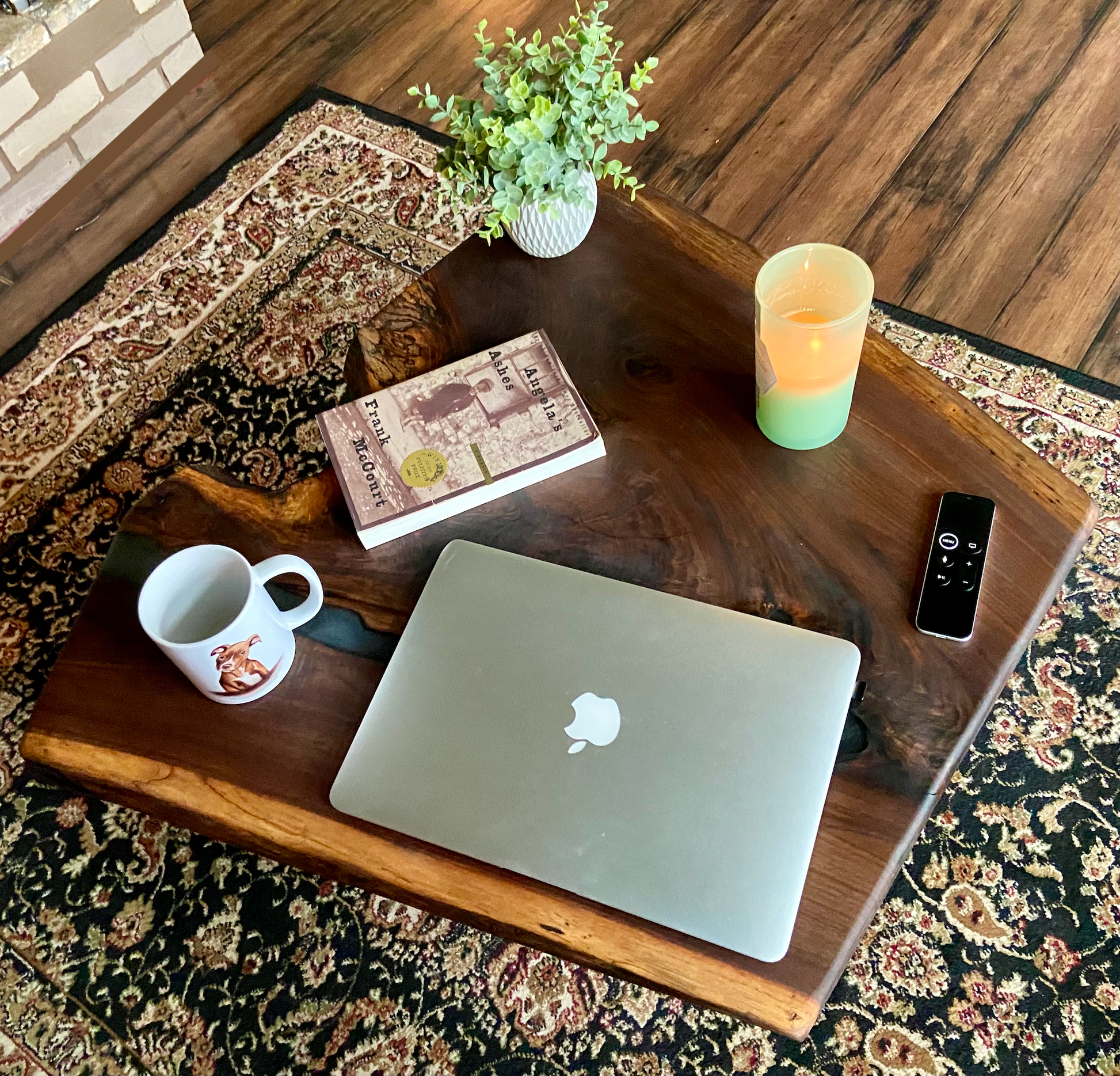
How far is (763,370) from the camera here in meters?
0.87

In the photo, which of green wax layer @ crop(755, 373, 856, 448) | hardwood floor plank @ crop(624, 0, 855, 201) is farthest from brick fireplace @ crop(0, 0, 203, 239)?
green wax layer @ crop(755, 373, 856, 448)

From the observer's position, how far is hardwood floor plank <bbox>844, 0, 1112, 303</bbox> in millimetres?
1735

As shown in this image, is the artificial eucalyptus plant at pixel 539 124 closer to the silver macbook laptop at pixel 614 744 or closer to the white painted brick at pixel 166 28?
the silver macbook laptop at pixel 614 744

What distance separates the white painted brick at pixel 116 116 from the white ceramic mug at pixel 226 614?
158 cm

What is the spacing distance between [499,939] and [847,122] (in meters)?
1.60

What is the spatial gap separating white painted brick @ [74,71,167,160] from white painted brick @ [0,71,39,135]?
133 mm

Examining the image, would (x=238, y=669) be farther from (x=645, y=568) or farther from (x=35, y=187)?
(x=35, y=187)

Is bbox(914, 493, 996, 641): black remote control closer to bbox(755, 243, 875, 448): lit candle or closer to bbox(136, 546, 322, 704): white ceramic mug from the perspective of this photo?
bbox(755, 243, 875, 448): lit candle

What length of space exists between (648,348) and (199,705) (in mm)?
548

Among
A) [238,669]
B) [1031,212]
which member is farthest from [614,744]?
[1031,212]

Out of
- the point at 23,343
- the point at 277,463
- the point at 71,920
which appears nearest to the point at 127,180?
the point at 23,343

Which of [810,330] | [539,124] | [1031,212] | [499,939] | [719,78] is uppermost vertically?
[539,124]

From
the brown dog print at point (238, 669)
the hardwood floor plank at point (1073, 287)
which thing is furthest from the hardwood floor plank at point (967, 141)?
the brown dog print at point (238, 669)

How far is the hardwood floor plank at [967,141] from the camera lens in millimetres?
1735
